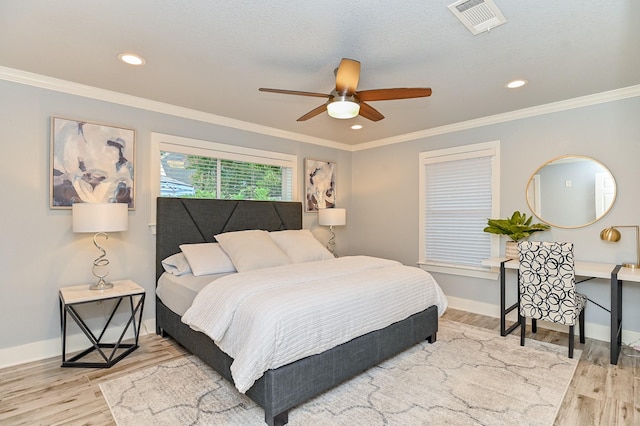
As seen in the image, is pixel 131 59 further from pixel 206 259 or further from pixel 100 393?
pixel 100 393

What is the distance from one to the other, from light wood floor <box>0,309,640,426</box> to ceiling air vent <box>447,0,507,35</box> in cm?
250

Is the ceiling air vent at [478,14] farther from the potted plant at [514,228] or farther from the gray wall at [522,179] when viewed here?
the potted plant at [514,228]

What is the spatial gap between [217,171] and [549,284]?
12.1ft

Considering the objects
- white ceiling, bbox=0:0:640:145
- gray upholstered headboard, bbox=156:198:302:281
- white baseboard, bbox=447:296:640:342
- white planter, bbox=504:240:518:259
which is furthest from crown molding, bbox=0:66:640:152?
white baseboard, bbox=447:296:640:342

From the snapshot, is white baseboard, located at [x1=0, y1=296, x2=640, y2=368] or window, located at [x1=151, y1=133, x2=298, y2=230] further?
window, located at [x1=151, y1=133, x2=298, y2=230]

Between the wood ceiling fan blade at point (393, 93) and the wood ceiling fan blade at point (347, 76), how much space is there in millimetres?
123

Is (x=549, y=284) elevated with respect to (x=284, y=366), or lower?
elevated

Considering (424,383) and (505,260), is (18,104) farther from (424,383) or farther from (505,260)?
(505,260)

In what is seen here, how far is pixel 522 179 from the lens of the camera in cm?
385

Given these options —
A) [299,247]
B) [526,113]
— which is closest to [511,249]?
[526,113]

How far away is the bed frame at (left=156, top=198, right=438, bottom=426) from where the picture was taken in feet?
6.55

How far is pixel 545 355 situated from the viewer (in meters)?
2.96

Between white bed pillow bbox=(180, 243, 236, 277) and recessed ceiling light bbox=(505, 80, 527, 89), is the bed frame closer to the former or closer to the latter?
white bed pillow bbox=(180, 243, 236, 277)

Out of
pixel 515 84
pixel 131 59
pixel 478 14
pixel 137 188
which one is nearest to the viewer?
pixel 478 14
